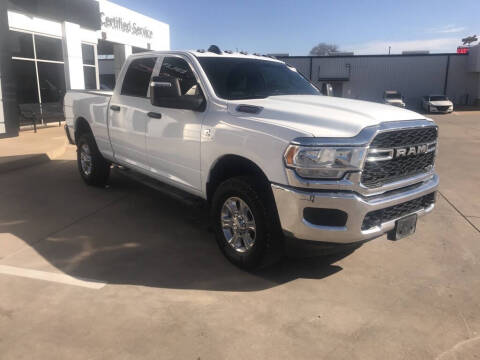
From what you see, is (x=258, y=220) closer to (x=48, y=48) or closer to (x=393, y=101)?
(x=48, y=48)

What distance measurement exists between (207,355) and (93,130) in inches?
180

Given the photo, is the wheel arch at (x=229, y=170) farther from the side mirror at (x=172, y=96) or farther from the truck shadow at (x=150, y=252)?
the side mirror at (x=172, y=96)

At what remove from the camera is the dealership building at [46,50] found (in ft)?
39.4

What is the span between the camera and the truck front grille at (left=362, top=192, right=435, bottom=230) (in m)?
3.31

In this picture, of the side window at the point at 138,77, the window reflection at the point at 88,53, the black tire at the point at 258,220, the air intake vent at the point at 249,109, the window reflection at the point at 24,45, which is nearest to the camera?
the black tire at the point at 258,220

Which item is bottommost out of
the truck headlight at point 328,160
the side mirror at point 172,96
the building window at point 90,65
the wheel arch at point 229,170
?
the wheel arch at point 229,170

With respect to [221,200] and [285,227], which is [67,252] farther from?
[285,227]

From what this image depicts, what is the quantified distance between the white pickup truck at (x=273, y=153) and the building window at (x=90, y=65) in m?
14.4

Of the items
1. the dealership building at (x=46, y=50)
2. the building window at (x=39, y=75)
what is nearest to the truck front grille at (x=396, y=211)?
the dealership building at (x=46, y=50)

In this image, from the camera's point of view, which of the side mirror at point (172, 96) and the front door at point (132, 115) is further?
the front door at point (132, 115)

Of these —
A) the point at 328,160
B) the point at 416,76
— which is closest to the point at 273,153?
the point at 328,160

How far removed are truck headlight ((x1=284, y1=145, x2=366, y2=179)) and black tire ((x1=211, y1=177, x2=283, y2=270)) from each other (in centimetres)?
47

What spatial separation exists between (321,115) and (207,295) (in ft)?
5.80

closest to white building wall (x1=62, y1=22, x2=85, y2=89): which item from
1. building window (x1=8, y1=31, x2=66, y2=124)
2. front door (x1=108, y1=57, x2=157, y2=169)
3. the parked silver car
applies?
building window (x1=8, y1=31, x2=66, y2=124)
